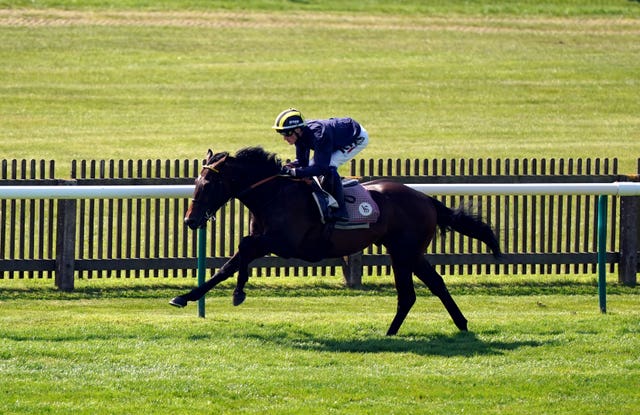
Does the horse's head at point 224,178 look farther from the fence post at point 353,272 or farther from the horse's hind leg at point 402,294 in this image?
the fence post at point 353,272

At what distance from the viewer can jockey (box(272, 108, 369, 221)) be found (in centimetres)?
1041

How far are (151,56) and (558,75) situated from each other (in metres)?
9.84

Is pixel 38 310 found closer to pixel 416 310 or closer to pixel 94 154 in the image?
pixel 416 310

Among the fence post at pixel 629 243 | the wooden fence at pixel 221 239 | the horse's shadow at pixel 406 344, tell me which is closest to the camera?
the horse's shadow at pixel 406 344

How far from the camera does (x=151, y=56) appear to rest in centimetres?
3225

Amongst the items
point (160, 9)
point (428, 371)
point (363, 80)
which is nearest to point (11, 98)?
point (363, 80)

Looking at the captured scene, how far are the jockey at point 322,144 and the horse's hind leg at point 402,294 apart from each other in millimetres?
→ 665

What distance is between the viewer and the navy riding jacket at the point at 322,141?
414 inches

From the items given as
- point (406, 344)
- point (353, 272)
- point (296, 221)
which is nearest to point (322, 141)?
point (296, 221)

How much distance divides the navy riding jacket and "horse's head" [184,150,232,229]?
62 cm

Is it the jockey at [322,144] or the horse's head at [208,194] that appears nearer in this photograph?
the horse's head at [208,194]

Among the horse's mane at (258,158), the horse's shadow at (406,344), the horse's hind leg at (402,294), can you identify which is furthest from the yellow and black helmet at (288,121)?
the horse's shadow at (406,344)

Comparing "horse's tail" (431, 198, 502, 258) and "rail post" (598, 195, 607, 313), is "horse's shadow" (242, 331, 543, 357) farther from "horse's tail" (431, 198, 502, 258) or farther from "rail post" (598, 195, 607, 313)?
"rail post" (598, 195, 607, 313)

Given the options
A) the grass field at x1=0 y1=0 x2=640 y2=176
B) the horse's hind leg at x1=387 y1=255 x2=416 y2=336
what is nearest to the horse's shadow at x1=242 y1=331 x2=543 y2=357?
the horse's hind leg at x1=387 y1=255 x2=416 y2=336
